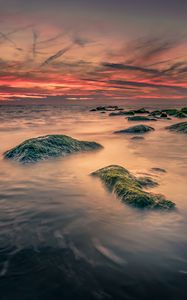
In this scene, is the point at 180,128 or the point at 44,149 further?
the point at 180,128

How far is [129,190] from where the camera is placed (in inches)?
219

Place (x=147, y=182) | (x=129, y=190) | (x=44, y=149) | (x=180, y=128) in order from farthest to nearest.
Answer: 1. (x=180, y=128)
2. (x=44, y=149)
3. (x=147, y=182)
4. (x=129, y=190)

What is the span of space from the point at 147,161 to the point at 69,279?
6524 mm

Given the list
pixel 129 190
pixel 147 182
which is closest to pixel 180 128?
pixel 147 182

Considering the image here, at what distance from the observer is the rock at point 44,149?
9242 mm

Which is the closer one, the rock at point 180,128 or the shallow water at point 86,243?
the shallow water at point 86,243

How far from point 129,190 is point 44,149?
4.81m

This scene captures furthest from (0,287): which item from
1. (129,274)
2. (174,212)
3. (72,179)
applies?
(72,179)

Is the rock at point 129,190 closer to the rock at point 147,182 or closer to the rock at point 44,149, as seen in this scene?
the rock at point 147,182

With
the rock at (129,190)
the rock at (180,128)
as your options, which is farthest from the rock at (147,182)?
the rock at (180,128)

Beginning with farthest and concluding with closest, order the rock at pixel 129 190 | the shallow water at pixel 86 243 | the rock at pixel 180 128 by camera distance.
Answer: the rock at pixel 180 128 → the rock at pixel 129 190 → the shallow water at pixel 86 243

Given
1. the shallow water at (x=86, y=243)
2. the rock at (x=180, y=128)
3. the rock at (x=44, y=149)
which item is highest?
the rock at (x=180, y=128)

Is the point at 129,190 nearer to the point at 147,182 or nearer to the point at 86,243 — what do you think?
the point at 147,182

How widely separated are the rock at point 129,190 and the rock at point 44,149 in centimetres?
274
